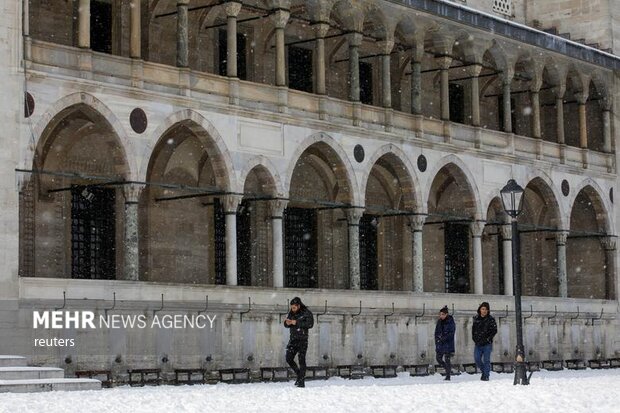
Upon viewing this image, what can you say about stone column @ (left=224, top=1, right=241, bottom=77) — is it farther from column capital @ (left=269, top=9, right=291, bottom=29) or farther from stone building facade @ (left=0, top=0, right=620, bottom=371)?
column capital @ (left=269, top=9, right=291, bottom=29)

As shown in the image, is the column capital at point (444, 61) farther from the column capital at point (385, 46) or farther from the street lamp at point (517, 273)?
the street lamp at point (517, 273)

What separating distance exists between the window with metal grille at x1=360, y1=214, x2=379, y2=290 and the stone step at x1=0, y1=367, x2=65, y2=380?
19478 mm

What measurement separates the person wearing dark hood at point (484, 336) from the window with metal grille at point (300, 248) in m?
12.5

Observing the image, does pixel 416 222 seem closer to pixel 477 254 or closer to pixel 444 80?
pixel 477 254

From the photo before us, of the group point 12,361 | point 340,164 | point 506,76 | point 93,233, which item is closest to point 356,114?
point 340,164

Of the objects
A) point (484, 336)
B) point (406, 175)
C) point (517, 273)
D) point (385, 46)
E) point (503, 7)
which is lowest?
point (484, 336)

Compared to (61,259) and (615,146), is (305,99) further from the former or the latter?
(615,146)

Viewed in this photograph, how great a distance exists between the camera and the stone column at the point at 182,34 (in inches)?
1356

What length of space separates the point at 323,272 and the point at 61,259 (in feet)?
32.8

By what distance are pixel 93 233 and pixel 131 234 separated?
400cm

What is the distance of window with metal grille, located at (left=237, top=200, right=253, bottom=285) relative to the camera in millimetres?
40406

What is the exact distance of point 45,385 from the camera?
23.5m

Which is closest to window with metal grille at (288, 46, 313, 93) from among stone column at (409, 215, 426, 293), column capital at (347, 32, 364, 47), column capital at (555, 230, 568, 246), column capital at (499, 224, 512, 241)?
column capital at (347, 32, 364, 47)

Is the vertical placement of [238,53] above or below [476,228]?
above
